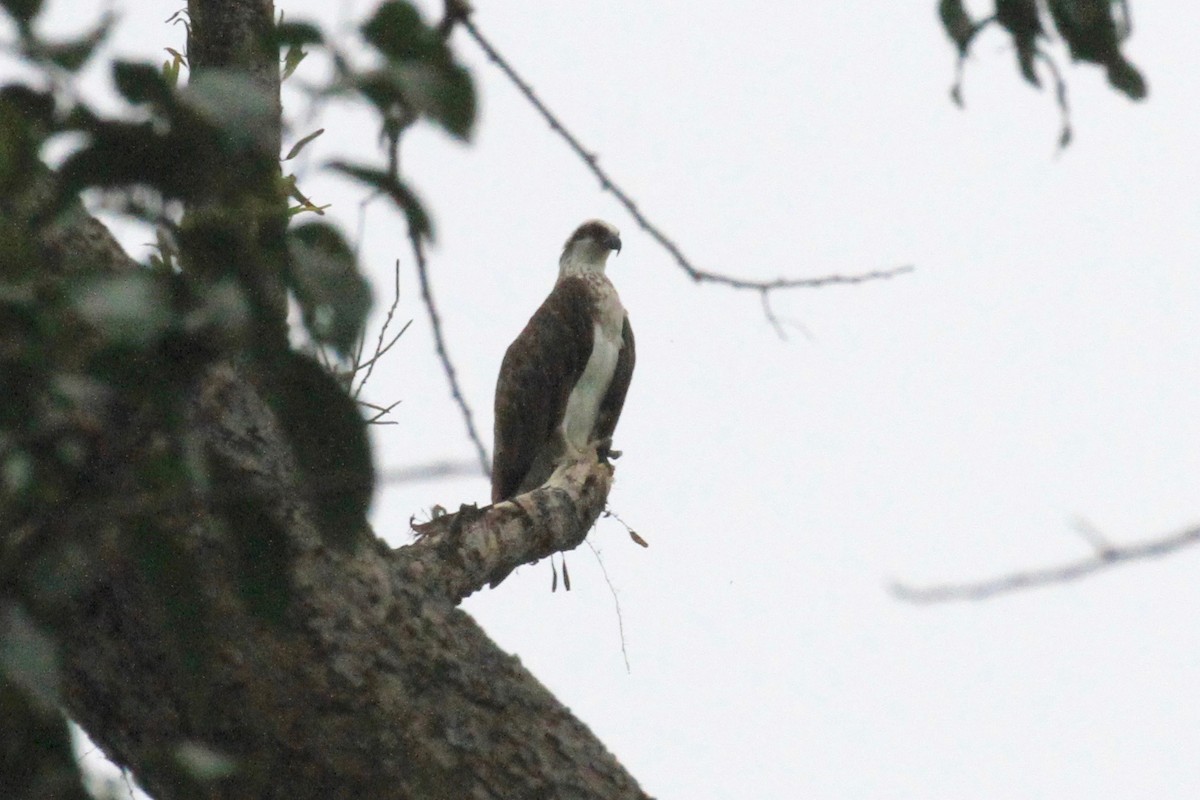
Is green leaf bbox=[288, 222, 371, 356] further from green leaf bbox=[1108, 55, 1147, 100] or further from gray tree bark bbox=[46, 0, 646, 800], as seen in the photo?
green leaf bbox=[1108, 55, 1147, 100]

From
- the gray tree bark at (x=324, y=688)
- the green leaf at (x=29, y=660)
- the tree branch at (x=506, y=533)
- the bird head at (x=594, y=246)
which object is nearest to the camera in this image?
the green leaf at (x=29, y=660)

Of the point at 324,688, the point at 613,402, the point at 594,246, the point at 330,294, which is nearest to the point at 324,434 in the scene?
the point at 330,294

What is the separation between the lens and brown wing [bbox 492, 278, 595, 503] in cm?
692

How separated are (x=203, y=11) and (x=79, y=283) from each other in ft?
7.27

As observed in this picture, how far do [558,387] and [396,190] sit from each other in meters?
5.68

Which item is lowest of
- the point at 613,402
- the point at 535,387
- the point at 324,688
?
the point at 613,402

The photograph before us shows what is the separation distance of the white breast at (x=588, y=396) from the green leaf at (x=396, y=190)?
5541 millimetres

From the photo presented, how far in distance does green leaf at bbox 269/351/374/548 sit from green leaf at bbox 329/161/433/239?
15 centimetres

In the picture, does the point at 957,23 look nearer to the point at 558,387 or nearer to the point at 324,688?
the point at 324,688

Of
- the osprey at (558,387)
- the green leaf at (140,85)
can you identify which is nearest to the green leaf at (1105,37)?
A: the green leaf at (140,85)

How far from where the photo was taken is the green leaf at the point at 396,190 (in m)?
1.23

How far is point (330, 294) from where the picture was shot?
3.75 ft

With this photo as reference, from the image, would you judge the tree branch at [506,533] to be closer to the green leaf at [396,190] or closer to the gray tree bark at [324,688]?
the gray tree bark at [324,688]

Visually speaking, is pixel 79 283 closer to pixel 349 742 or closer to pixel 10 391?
pixel 10 391
